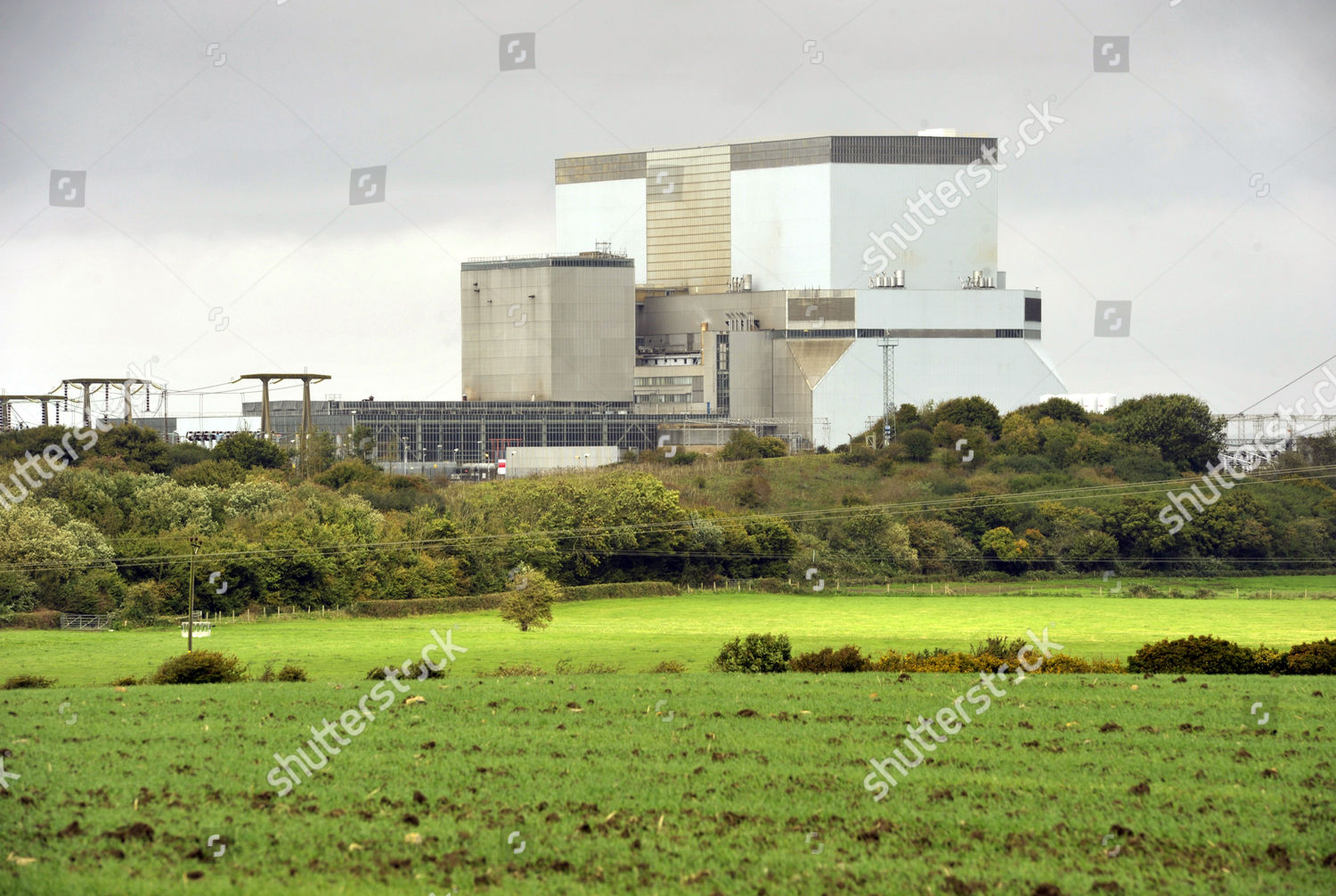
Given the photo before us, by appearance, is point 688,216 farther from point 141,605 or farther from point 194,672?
point 194,672

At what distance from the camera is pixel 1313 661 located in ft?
108

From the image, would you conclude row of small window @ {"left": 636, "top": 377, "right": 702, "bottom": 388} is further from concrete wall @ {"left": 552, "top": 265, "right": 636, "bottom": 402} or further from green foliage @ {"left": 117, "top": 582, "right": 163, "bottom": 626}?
green foliage @ {"left": 117, "top": 582, "right": 163, "bottom": 626}

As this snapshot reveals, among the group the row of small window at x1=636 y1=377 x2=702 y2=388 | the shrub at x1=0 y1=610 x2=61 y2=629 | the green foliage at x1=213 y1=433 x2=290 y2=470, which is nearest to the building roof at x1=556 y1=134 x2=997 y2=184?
the row of small window at x1=636 y1=377 x2=702 y2=388

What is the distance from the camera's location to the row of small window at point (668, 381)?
166 m

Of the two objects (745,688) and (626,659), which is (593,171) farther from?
(745,688)

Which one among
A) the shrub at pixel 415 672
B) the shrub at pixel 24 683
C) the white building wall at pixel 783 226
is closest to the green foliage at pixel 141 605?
the shrub at pixel 415 672

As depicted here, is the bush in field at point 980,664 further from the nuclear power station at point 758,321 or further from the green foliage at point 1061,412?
the nuclear power station at point 758,321

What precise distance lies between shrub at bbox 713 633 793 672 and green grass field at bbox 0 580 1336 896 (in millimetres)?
3292

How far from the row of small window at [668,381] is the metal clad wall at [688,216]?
54.0 feet

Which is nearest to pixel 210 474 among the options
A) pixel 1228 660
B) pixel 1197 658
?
pixel 1197 658

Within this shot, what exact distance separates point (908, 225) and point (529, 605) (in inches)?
4523

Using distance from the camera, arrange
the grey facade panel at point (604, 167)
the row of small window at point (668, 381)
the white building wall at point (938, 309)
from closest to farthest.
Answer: the white building wall at point (938, 309) < the row of small window at point (668, 381) < the grey facade panel at point (604, 167)

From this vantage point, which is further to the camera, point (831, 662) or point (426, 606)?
point (426, 606)

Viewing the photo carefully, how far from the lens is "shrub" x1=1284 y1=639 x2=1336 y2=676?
32.8 m
